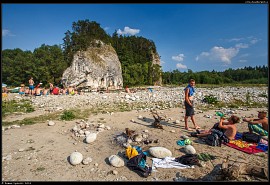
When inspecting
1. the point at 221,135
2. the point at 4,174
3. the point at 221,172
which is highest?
the point at 221,135

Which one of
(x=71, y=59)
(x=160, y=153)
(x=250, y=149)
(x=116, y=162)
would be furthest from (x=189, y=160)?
(x=71, y=59)

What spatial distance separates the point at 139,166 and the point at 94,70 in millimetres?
31418

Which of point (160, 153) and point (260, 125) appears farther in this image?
point (260, 125)

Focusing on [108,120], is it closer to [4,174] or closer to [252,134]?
[4,174]

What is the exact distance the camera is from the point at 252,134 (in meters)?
5.59

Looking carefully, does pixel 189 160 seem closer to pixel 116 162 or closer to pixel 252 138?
pixel 116 162

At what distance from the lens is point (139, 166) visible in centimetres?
396

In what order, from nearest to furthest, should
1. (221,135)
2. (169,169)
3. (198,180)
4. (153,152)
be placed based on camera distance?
(198,180) → (169,169) → (153,152) → (221,135)

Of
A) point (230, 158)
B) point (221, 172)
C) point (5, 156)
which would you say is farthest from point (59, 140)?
point (230, 158)

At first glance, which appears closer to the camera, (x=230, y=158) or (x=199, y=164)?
(x=199, y=164)

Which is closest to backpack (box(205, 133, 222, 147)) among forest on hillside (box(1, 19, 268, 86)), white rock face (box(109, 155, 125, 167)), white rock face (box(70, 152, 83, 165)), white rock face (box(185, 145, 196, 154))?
white rock face (box(185, 145, 196, 154))

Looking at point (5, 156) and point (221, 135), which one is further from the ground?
point (221, 135)

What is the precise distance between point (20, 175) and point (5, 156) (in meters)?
1.38

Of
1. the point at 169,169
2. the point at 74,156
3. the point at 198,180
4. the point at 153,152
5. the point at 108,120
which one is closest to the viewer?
the point at 198,180
